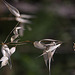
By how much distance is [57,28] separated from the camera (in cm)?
189

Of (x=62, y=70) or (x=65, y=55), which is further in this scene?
(x=65, y=55)

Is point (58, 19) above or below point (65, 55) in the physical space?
above

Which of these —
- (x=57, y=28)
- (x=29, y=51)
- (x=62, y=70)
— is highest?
(x=57, y=28)

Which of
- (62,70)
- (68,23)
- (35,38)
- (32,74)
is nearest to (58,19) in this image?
(68,23)

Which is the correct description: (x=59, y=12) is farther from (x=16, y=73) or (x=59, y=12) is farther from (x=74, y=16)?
(x=16, y=73)

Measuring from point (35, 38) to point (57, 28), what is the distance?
0.88 ft

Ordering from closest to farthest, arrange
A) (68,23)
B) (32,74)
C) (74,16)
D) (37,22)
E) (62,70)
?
(32,74) < (62,70) < (37,22) < (68,23) < (74,16)

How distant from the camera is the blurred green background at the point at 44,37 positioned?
159 cm

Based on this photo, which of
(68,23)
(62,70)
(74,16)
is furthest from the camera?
(74,16)

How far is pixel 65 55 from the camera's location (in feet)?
6.09

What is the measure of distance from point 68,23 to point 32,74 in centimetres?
68

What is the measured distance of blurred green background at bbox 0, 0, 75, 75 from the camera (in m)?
1.59

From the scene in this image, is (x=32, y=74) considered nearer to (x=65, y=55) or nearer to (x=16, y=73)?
(x=16, y=73)

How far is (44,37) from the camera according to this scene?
1785 mm
